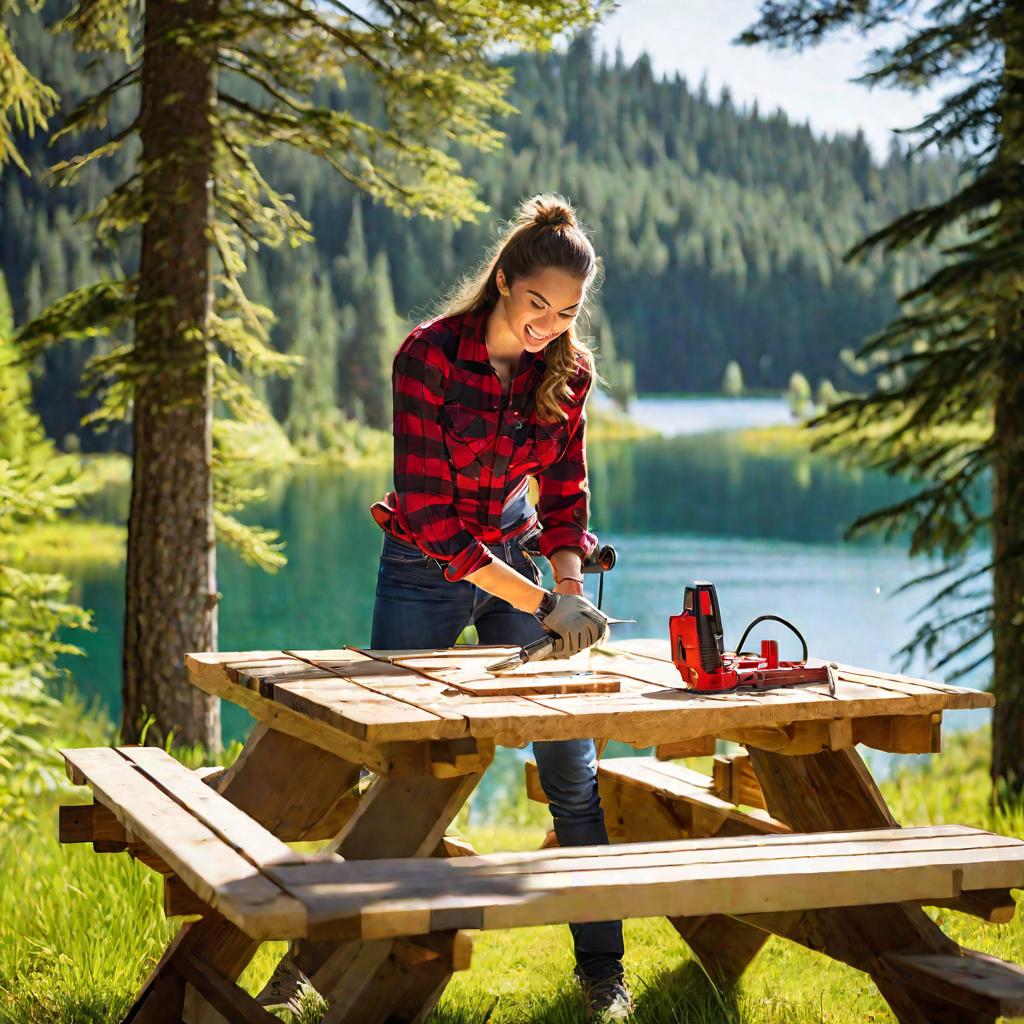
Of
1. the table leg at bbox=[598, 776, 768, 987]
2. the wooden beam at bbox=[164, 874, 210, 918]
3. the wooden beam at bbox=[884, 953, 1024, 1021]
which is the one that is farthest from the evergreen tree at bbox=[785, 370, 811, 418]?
the wooden beam at bbox=[164, 874, 210, 918]

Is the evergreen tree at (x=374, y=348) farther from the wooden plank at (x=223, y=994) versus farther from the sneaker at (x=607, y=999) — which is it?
the wooden plank at (x=223, y=994)

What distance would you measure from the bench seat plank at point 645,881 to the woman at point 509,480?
2.69 ft

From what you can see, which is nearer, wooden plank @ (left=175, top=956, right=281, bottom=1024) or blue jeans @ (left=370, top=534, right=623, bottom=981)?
wooden plank @ (left=175, top=956, right=281, bottom=1024)

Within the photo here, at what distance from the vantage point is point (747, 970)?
417 cm

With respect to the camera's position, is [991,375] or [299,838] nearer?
[299,838]

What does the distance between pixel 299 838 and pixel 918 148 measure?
597 cm

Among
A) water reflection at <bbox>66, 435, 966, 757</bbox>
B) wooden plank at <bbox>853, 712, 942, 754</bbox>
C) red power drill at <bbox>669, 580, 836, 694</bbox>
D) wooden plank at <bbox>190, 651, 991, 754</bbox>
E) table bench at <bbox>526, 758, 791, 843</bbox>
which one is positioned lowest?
water reflection at <bbox>66, 435, 966, 757</bbox>

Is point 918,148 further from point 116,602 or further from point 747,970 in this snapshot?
point 116,602

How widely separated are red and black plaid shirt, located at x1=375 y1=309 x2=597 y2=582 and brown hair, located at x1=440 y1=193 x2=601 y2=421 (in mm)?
40

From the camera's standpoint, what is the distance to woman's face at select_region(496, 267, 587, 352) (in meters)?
3.60

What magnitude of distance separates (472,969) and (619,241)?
283ft

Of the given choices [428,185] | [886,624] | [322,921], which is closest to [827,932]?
[322,921]

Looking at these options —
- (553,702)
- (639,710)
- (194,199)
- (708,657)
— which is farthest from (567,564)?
(194,199)

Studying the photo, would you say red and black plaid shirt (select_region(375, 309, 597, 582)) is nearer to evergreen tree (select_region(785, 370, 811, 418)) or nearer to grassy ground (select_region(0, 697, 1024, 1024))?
grassy ground (select_region(0, 697, 1024, 1024))
